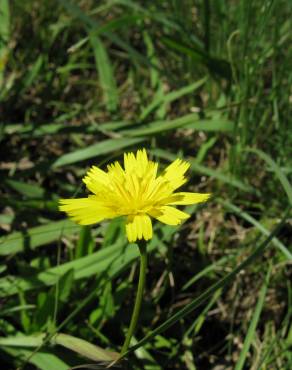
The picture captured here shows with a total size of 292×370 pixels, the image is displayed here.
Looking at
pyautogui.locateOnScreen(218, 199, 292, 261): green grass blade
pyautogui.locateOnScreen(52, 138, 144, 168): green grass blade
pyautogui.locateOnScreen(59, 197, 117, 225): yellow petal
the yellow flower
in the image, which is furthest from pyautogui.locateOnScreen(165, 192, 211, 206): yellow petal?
pyautogui.locateOnScreen(52, 138, 144, 168): green grass blade

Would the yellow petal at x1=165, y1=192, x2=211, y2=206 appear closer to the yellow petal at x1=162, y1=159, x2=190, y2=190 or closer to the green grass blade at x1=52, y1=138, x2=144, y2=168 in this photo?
the yellow petal at x1=162, y1=159, x2=190, y2=190

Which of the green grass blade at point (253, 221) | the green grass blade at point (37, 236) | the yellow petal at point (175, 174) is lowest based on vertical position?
the green grass blade at point (37, 236)

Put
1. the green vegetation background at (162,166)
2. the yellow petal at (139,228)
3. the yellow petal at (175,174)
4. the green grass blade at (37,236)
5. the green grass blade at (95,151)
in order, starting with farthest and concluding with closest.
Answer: the green grass blade at (95,151), the green grass blade at (37,236), the green vegetation background at (162,166), the yellow petal at (175,174), the yellow petal at (139,228)

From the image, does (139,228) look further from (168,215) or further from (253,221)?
(253,221)

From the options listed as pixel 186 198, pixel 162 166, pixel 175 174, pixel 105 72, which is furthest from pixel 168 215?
pixel 105 72

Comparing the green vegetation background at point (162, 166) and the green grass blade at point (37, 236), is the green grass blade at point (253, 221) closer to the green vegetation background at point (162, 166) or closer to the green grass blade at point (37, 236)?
the green vegetation background at point (162, 166)

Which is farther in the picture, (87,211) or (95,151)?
(95,151)

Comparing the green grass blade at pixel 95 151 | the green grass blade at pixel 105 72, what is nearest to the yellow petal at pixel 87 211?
the green grass blade at pixel 95 151
